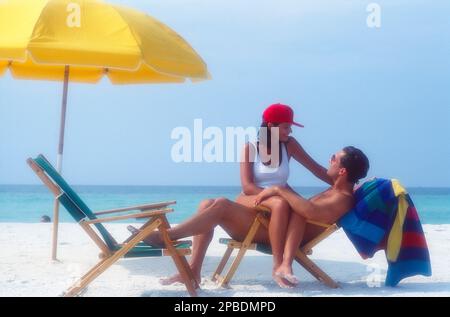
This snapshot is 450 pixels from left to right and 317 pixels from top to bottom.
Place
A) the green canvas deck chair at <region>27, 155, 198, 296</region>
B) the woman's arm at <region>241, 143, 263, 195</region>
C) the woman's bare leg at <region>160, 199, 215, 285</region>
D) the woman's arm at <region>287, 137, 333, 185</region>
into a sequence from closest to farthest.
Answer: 1. the green canvas deck chair at <region>27, 155, 198, 296</region>
2. the woman's bare leg at <region>160, 199, 215, 285</region>
3. the woman's arm at <region>241, 143, 263, 195</region>
4. the woman's arm at <region>287, 137, 333, 185</region>

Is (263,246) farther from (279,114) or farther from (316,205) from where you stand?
(279,114)

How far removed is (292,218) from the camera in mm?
4738

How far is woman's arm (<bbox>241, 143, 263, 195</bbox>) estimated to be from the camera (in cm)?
504

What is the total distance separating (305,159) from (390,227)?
31.1 inches

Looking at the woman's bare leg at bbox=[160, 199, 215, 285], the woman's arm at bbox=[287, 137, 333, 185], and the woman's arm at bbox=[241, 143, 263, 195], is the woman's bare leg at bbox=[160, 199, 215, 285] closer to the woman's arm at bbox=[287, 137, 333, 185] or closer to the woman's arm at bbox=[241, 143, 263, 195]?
the woman's arm at bbox=[241, 143, 263, 195]

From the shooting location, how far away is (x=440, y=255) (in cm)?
691

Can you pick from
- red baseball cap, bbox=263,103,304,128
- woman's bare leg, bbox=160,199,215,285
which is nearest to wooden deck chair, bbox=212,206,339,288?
woman's bare leg, bbox=160,199,215,285

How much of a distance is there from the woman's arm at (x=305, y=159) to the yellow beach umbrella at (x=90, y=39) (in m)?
0.97

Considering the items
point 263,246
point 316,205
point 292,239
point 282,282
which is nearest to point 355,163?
point 316,205

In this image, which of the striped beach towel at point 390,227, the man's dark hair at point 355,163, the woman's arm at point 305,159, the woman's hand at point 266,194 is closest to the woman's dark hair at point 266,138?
the woman's arm at point 305,159
